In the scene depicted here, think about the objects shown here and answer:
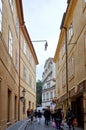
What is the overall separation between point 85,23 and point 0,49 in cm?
482

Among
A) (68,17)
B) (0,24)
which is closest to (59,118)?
(0,24)

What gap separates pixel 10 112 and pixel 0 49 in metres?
9.57

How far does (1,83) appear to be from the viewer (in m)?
19.3

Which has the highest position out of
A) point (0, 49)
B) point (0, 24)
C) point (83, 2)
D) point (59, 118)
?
point (83, 2)

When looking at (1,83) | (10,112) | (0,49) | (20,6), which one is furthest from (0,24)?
(20,6)

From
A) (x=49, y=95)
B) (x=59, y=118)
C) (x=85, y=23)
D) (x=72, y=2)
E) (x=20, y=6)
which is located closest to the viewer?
(x=85, y=23)

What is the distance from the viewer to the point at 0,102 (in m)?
19.2

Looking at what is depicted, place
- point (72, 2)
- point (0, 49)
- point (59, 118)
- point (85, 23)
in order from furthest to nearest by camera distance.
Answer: point (72, 2), point (59, 118), point (85, 23), point (0, 49)

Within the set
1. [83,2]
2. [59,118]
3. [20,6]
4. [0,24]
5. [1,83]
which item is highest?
[20,6]

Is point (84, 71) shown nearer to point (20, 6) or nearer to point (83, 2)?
point (83, 2)

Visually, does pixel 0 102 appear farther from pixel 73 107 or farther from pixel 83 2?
pixel 73 107

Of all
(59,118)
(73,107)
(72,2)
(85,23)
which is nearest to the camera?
(85,23)

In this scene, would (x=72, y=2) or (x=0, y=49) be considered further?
(x=72, y=2)

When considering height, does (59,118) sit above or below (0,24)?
below
